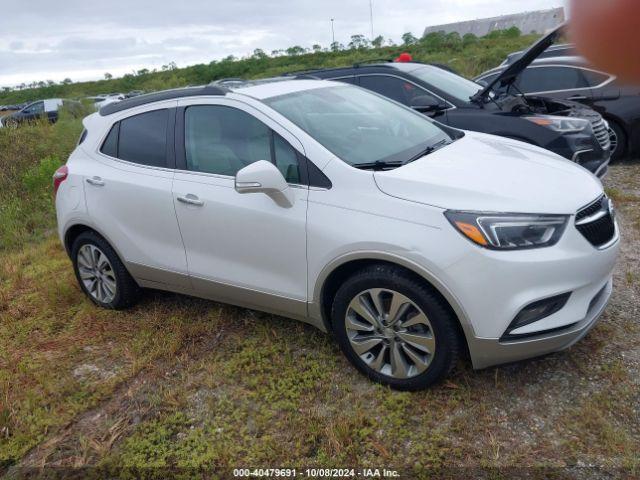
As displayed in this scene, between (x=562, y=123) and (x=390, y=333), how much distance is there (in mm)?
3712

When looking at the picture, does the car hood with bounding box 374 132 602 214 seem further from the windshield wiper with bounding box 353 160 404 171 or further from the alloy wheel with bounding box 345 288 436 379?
the alloy wheel with bounding box 345 288 436 379

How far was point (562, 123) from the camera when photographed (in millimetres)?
5664

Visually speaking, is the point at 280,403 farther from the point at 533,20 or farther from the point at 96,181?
the point at 533,20

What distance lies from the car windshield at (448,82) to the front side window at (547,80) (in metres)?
1.42

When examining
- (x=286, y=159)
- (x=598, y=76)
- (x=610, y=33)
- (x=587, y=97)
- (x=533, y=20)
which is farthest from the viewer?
(x=587, y=97)

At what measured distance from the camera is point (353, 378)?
3342 mm

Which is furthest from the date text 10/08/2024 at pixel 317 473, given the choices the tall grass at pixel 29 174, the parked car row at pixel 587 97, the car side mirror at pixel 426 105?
the tall grass at pixel 29 174

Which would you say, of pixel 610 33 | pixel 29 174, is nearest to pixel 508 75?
pixel 610 33

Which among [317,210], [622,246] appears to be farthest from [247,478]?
[622,246]

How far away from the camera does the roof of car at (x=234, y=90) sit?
12.4 feet

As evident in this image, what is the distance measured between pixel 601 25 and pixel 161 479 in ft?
9.37

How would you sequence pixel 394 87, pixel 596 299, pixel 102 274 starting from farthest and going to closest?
pixel 394 87
pixel 102 274
pixel 596 299

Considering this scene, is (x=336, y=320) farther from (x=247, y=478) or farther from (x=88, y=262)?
(x=88, y=262)

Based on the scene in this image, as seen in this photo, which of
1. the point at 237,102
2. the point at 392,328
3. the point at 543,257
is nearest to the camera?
the point at 543,257
